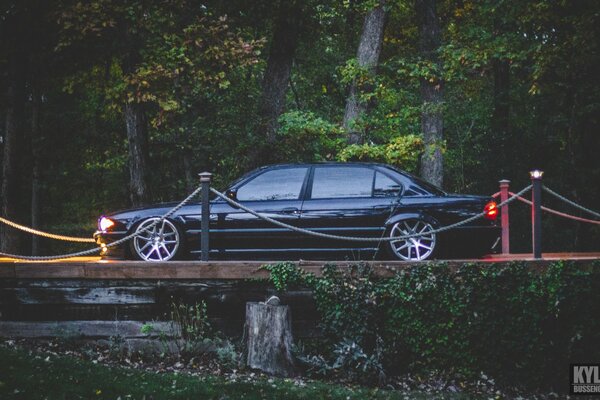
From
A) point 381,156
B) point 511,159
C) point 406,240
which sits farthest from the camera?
point 511,159

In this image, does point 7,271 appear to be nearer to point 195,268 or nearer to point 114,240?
point 114,240

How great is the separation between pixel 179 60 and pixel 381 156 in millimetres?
5153

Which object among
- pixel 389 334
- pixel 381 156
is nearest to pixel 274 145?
pixel 381 156

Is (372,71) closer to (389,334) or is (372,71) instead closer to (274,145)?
(274,145)

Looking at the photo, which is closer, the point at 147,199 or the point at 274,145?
the point at 147,199

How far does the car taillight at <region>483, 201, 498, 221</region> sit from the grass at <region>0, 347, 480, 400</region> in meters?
2.63

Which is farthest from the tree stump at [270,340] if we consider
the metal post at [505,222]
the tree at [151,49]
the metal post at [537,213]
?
the tree at [151,49]

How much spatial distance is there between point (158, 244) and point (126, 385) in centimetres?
295

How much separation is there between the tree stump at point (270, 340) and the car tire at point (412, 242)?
2.00 meters

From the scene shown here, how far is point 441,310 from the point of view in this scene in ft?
28.7

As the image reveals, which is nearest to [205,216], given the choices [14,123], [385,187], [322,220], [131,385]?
[322,220]

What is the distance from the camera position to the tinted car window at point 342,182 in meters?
9.73

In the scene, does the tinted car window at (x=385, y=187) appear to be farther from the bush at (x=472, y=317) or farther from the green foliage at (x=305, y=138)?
the green foliage at (x=305, y=138)

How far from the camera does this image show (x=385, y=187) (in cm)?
966
